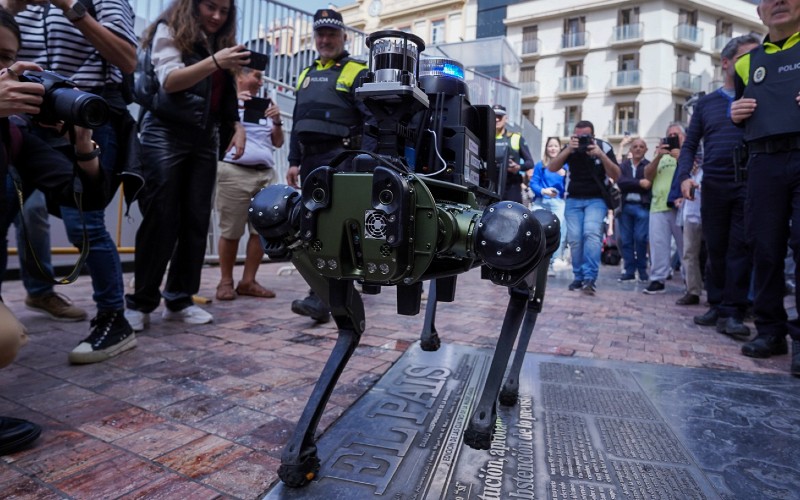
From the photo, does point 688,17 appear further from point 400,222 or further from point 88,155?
point 400,222

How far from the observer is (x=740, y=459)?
1.64m

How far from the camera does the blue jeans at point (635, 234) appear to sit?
23.6 feet

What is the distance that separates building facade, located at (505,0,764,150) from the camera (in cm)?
3281

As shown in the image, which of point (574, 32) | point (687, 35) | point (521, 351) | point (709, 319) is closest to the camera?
point (521, 351)

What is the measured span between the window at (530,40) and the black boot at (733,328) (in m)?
37.1

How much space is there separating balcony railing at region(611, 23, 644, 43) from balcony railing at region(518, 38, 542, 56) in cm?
513

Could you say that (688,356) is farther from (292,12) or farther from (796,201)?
(292,12)

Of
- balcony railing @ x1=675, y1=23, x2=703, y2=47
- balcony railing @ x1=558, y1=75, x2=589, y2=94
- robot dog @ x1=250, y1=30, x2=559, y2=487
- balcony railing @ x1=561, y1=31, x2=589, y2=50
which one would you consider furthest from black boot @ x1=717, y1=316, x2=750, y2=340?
balcony railing @ x1=675, y1=23, x2=703, y2=47

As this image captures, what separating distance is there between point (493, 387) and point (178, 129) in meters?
2.52

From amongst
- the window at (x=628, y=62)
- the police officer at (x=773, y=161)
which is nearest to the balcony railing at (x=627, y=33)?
the window at (x=628, y=62)

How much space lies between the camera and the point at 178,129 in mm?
3072

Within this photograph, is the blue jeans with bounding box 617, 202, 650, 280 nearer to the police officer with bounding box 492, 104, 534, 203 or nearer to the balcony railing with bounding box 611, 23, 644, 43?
the police officer with bounding box 492, 104, 534, 203

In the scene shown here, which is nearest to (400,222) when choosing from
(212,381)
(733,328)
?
(212,381)

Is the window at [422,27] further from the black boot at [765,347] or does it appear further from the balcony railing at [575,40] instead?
the black boot at [765,347]
